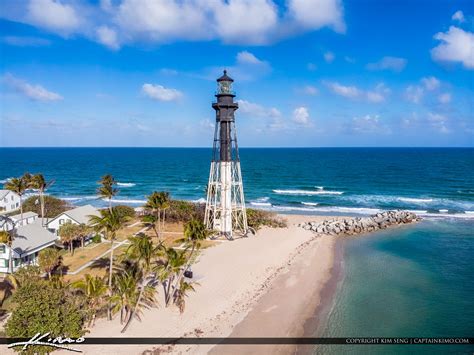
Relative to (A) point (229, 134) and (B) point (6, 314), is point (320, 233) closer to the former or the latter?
(A) point (229, 134)

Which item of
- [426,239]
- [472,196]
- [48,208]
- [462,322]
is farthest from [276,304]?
[472,196]

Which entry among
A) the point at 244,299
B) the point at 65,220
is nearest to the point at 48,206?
the point at 65,220

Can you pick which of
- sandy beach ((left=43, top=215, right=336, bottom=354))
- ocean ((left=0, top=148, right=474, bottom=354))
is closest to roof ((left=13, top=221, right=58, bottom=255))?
sandy beach ((left=43, top=215, right=336, bottom=354))
